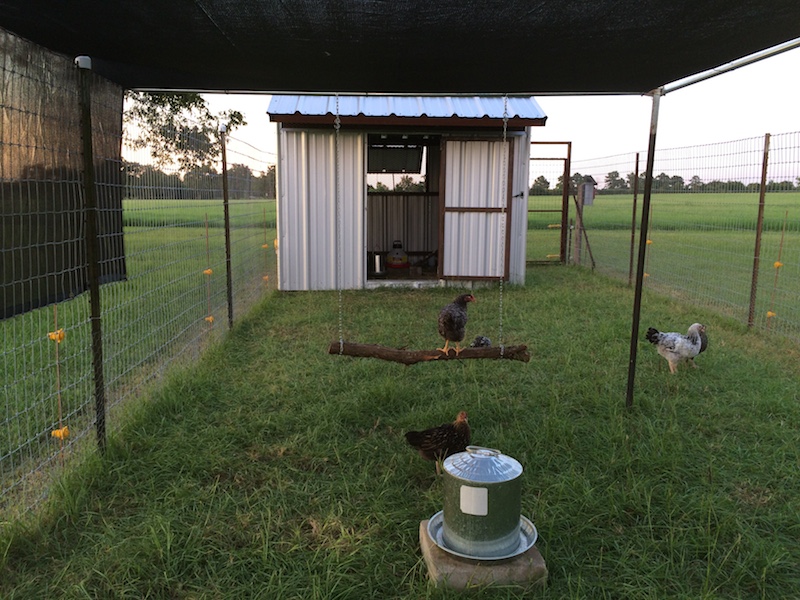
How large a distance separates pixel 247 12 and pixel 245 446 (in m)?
2.36

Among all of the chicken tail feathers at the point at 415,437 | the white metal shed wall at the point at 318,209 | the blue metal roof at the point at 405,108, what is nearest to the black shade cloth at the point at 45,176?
the chicken tail feathers at the point at 415,437

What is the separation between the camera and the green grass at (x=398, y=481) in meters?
2.20

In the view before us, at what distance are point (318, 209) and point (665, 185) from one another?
5307mm

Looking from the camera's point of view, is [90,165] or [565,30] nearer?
[565,30]

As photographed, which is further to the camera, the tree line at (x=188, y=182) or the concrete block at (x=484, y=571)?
the tree line at (x=188, y=182)

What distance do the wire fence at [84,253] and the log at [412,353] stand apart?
1360 millimetres

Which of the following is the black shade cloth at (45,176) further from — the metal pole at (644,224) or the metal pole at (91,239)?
the metal pole at (644,224)

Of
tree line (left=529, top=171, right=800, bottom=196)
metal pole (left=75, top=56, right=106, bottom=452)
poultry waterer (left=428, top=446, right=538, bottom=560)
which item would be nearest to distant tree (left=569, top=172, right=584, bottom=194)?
tree line (left=529, top=171, right=800, bottom=196)

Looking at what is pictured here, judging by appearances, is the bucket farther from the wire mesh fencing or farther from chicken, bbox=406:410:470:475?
the wire mesh fencing

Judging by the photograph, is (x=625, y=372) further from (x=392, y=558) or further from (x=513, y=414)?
(x=392, y=558)

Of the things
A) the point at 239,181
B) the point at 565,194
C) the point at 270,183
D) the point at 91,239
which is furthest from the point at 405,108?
the point at 91,239

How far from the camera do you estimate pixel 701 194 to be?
730 centimetres

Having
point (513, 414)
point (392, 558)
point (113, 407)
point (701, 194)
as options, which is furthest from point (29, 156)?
point (701, 194)

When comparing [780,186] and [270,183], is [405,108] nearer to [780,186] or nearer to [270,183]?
[270,183]
